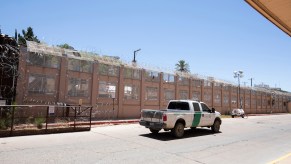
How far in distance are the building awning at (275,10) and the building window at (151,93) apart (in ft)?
90.3

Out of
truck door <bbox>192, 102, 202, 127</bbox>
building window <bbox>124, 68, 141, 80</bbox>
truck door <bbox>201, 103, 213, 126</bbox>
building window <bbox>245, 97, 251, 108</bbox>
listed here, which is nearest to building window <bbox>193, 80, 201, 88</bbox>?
building window <bbox>124, 68, 141, 80</bbox>

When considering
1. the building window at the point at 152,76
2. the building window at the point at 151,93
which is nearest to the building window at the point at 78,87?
the building window at the point at 152,76

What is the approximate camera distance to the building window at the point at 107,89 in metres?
26.5

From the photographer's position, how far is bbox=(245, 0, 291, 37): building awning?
3.56m

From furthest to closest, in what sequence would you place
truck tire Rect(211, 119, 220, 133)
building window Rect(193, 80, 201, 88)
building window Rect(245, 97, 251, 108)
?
building window Rect(245, 97, 251, 108)
building window Rect(193, 80, 201, 88)
truck tire Rect(211, 119, 220, 133)

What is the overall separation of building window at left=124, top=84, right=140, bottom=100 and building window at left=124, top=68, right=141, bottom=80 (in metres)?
0.98

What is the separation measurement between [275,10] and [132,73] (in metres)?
26.1

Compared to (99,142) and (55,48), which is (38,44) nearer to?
(55,48)

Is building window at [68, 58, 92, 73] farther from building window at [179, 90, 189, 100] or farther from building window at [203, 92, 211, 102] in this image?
building window at [203, 92, 211, 102]

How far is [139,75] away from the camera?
3056 centimetres

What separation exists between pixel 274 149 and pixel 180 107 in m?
5.89

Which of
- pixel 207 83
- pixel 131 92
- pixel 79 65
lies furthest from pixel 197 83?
pixel 79 65

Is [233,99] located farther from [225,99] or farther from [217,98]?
[217,98]

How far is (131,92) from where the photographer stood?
29656 mm
